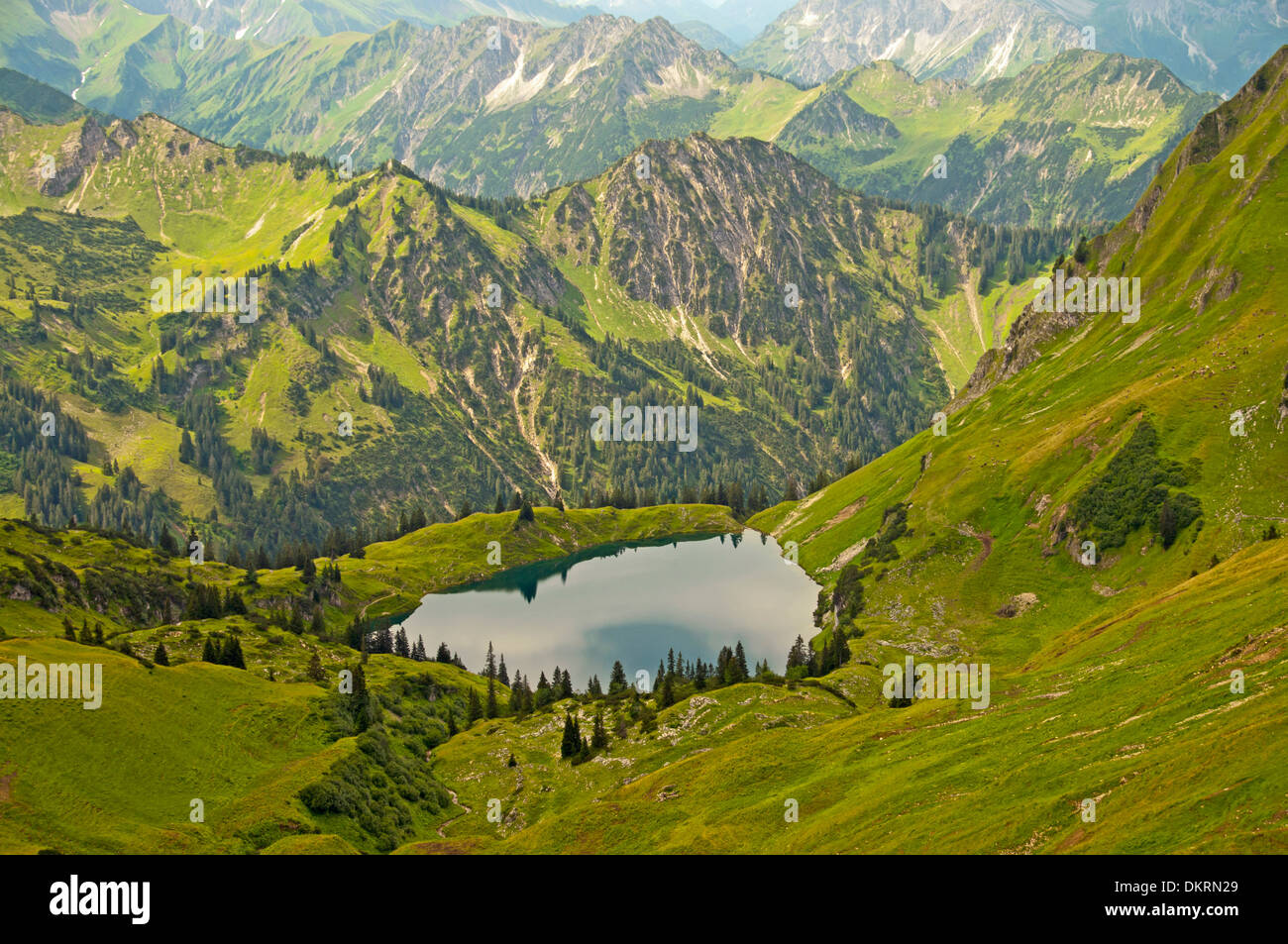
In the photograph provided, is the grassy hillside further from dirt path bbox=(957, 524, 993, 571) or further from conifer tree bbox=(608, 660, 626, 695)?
dirt path bbox=(957, 524, 993, 571)

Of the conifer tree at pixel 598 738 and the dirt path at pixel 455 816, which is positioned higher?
the conifer tree at pixel 598 738

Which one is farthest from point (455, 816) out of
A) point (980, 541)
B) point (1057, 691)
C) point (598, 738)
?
point (980, 541)

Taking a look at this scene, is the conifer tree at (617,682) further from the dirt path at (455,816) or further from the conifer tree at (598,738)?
the dirt path at (455,816)

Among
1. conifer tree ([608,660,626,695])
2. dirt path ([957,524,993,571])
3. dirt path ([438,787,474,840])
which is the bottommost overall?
dirt path ([438,787,474,840])

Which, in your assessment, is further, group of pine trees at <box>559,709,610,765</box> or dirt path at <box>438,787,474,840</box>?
group of pine trees at <box>559,709,610,765</box>

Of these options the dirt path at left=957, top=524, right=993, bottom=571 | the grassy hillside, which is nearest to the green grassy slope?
the dirt path at left=957, top=524, right=993, bottom=571

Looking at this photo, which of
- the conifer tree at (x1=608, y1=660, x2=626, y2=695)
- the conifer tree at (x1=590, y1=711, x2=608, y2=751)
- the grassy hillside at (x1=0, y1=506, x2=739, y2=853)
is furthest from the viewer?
the conifer tree at (x1=608, y1=660, x2=626, y2=695)

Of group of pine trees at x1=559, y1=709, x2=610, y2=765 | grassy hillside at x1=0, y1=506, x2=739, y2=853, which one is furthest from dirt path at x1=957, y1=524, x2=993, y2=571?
grassy hillside at x1=0, y1=506, x2=739, y2=853

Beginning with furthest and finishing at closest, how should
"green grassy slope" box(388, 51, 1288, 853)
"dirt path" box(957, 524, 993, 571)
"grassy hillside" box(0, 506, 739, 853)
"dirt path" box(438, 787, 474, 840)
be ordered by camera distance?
"dirt path" box(957, 524, 993, 571), "dirt path" box(438, 787, 474, 840), "grassy hillside" box(0, 506, 739, 853), "green grassy slope" box(388, 51, 1288, 853)

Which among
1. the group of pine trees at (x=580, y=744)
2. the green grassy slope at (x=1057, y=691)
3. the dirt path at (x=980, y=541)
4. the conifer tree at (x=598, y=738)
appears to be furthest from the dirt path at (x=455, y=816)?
the dirt path at (x=980, y=541)

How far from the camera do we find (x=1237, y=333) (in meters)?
173

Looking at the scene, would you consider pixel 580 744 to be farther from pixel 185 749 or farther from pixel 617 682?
pixel 185 749

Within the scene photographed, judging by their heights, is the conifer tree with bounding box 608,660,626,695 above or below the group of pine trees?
above
